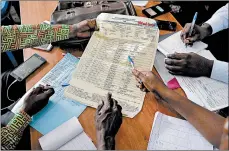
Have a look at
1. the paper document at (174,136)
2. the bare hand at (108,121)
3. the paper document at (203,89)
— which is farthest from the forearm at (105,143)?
the paper document at (203,89)

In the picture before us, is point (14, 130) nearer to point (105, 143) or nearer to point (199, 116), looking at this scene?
point (105, 143)

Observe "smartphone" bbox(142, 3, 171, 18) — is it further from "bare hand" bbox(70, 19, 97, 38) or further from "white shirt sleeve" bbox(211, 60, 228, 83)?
"white shirt sleeve" bbox(211, 60, 228, 83)

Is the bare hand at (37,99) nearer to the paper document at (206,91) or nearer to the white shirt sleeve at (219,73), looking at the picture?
the paper document at (206,91)

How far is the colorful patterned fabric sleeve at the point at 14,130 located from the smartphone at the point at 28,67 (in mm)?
190

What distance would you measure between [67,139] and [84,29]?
503 millimetres

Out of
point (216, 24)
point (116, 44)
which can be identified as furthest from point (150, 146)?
point (216, 24)

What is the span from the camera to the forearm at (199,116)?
2.77 ft

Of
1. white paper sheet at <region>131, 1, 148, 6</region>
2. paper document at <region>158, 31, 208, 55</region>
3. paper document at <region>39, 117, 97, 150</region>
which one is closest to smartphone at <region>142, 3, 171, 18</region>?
white paper sheet at <region>131, 1, 148, 6</region>

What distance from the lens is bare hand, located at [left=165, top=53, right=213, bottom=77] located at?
1.04 meters

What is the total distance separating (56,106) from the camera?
0.94 m

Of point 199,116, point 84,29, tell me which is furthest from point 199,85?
point 84,29

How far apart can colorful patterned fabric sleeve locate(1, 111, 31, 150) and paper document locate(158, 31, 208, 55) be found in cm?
61

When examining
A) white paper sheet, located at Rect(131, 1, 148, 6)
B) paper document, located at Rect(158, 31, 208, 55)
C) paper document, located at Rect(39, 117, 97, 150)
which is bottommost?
paper document, located at Rect(39, 117, 97, 150)

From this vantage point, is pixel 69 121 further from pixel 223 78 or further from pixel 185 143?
pixel 223 78
